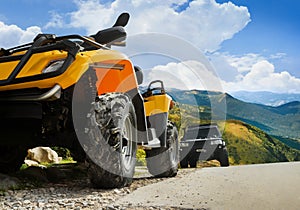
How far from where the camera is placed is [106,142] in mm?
3768

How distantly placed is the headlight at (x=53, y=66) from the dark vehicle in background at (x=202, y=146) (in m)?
8.59

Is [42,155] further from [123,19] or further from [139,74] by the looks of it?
[123,19]

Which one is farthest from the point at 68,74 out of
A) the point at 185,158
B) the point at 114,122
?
the point at 185,158

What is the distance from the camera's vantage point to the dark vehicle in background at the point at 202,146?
12383mm

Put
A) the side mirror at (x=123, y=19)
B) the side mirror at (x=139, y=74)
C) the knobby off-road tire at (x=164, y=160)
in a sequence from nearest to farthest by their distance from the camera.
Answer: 1. the side mirror at (x=123, y=19)
2. the side mirror at (x=139, y=74)
3. the knobby off-road tire at (x=164, y=160)

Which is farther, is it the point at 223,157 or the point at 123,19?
the point at 223,157

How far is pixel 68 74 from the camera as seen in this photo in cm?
357

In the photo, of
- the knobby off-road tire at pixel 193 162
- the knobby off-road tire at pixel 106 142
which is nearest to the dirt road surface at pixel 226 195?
the knobby off-road tire at pixel 106 142

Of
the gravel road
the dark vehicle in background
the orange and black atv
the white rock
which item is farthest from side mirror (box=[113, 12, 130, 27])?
the dark vehicle in background

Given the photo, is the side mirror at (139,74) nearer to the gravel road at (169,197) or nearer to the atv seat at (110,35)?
the atv seat at (110,35)

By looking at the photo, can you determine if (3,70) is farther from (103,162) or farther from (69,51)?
(103,162)

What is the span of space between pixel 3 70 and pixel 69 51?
0.77 m

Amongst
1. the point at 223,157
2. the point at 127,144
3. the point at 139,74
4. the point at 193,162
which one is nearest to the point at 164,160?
the point at 139,74

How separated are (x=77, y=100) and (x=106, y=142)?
50cm
